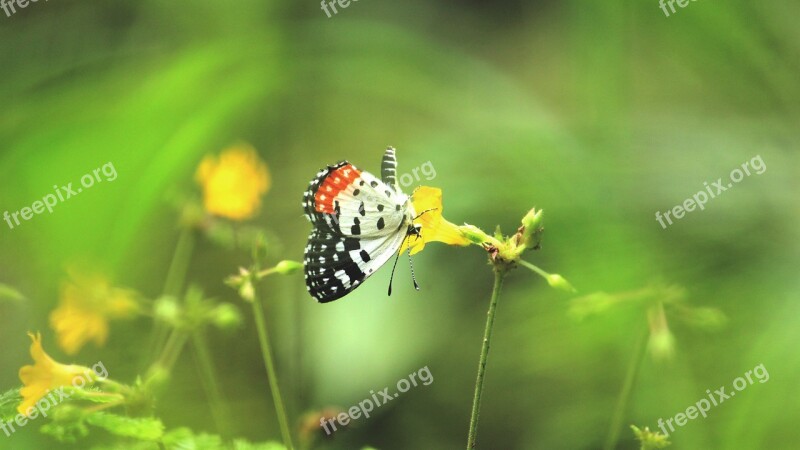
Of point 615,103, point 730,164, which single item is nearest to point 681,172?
point 730,164

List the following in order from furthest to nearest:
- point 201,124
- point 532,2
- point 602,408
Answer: point 532,2 → point 201,124 → point 602,408

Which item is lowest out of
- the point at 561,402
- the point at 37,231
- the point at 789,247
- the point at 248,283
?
the point at 248,283

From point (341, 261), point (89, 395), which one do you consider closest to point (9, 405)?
point (89, 395)

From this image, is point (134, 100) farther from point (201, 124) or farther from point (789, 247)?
point (789, 247)

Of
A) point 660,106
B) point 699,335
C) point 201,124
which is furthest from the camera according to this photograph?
point 660,106

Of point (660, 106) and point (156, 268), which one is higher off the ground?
point (660, 106)

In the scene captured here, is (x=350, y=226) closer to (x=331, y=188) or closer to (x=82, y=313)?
(x=331, y=188)
